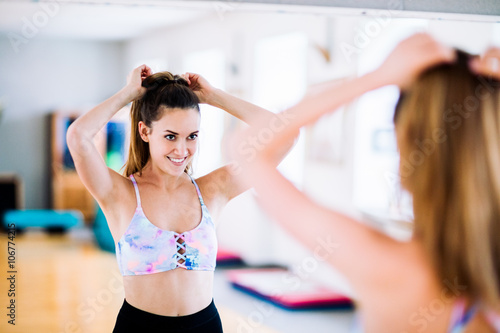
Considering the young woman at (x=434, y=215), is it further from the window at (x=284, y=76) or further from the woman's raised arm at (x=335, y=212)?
the window at (x=284, y=76)

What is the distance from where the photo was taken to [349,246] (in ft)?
3.35

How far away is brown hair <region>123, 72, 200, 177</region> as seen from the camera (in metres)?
1.95

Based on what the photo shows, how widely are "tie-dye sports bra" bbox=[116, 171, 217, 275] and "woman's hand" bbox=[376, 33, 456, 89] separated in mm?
1071

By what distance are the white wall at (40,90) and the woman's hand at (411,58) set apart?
8.39m

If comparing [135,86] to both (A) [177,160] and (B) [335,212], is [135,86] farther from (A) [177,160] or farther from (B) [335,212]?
(B) [335,212]

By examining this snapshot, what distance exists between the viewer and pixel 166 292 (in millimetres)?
1862

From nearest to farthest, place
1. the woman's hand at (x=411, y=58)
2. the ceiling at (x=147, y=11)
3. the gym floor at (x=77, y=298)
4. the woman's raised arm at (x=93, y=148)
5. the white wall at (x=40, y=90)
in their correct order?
the woman's hand at (x=411, y=58)
the woman's raised arm at (x=93, y=148)
the ceiling at (x=147, y=11)
the gym floor at (x=77, y=298)
the white wall at (x=40, y=90)

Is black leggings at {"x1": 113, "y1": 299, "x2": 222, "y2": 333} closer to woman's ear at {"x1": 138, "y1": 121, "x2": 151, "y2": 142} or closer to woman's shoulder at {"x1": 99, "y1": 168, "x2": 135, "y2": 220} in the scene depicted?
woman's shoulder at {"x1": 99, "y1": 168, "x2": 135, "y2": 220}

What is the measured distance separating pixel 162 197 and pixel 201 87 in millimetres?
421

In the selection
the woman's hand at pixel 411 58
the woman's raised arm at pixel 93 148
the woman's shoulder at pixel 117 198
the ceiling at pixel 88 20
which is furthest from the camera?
the ceiling at pixel 88 20

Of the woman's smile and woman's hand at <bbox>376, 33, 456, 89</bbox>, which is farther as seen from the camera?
the woman's smile

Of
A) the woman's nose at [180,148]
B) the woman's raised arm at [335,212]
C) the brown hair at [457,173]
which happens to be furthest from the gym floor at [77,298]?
the brown hair at [457,173]

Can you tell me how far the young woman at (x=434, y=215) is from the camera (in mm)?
1000

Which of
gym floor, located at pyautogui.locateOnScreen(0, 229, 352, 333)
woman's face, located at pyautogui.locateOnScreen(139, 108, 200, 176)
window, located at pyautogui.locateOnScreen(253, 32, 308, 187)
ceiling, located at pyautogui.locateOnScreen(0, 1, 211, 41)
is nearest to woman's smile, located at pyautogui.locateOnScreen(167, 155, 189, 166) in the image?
woman's face, located at pyautogui.locateOnScreen(139, 108, 200, 176)
